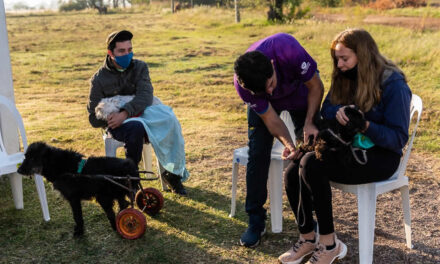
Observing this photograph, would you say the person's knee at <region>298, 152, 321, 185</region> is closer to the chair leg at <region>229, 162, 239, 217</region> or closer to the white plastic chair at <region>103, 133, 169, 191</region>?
the chair leg at <region>229, 162, 239, 217</region>

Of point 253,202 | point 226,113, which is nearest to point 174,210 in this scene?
point 253,202

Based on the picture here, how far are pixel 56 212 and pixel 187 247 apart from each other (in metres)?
1.41

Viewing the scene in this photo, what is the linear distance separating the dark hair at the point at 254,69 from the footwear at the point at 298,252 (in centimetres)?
114

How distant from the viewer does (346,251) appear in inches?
128

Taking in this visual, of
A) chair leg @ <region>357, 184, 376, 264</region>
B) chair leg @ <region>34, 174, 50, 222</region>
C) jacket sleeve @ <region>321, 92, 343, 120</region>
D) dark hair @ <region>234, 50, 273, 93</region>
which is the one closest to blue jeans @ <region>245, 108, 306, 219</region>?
jacket sleeve @ <region>321, 92, 343, 120</region>

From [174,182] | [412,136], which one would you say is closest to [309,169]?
[412,136]

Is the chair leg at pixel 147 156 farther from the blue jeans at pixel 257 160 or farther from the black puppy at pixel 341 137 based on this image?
the black puppy at pixel 341 137

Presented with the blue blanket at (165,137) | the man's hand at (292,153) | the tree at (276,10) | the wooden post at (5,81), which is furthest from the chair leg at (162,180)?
the tree at (276,10)

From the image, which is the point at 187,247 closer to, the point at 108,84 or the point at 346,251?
the point at 346,251

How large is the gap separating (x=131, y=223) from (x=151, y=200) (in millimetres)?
471

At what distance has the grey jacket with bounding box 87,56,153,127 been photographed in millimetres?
4320

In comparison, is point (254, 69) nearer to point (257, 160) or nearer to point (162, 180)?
point (257, 160)

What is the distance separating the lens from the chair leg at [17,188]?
4.26 meters

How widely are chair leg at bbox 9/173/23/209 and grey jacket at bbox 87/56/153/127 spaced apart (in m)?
0.82
